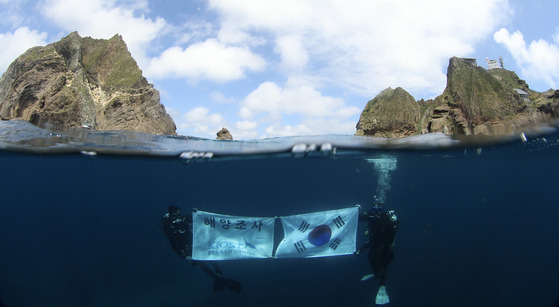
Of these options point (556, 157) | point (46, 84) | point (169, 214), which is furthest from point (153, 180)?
point (556, 157)

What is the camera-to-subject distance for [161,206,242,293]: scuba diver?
29.8ft

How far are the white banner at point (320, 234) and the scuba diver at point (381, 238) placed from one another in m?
0.59

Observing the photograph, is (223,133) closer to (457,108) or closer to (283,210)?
(283,210)

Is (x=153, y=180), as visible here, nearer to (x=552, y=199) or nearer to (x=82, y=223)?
(x=82, y=223)

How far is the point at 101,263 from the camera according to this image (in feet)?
54.4

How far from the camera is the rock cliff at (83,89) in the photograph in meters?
15.6

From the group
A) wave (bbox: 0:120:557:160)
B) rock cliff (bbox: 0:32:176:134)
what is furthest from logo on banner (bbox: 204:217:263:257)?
rock cliff (bbox: 0:32:176:134)

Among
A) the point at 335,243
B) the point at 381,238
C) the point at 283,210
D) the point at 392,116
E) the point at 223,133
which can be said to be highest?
the point at 392,116

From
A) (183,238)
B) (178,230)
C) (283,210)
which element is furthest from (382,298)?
(283,210)

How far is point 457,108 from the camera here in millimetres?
14891

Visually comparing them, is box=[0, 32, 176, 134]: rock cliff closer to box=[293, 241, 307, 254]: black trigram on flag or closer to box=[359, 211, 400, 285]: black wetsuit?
box=[293, 241, 307, 254]: black trigram on flag

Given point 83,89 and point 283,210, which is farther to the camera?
point 283,210

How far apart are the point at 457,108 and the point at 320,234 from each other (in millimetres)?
11141

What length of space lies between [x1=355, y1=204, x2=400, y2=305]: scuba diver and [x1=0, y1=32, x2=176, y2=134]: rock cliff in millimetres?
14767
